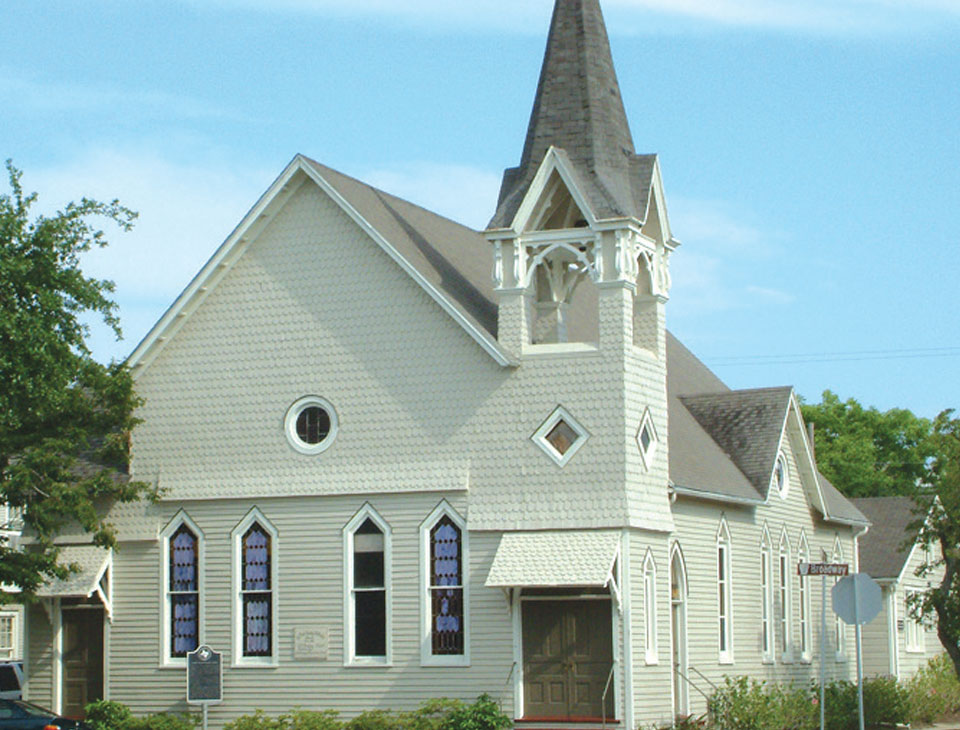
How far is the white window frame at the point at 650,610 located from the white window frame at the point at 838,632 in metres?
12.9

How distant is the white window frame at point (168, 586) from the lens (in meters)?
31.9

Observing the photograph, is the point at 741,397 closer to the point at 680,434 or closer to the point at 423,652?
the point at 680,434

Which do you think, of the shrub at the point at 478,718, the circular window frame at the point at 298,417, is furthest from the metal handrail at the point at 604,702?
the circular window frame at the point at 298,417

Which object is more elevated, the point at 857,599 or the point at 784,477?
the point at 784,477

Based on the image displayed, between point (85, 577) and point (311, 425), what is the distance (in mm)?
5386

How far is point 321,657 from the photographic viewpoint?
30812mm

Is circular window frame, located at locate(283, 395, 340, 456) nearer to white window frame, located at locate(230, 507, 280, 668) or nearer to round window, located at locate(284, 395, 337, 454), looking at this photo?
round window, located at locate(284, 395, 337, 454)

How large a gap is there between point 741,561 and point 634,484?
287 inches

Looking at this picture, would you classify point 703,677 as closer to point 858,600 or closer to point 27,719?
point 858,600

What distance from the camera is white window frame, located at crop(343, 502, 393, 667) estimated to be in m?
30.4

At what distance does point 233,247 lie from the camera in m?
32.4

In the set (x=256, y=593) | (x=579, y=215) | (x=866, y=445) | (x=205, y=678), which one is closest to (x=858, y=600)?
(x=205, y=678)

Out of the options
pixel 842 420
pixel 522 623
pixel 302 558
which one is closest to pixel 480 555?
pixel 522 623

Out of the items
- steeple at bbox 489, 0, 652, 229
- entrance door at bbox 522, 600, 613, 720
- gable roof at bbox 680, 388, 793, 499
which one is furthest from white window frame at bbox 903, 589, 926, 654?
steeple at bbox 489, 0, 652, 229
